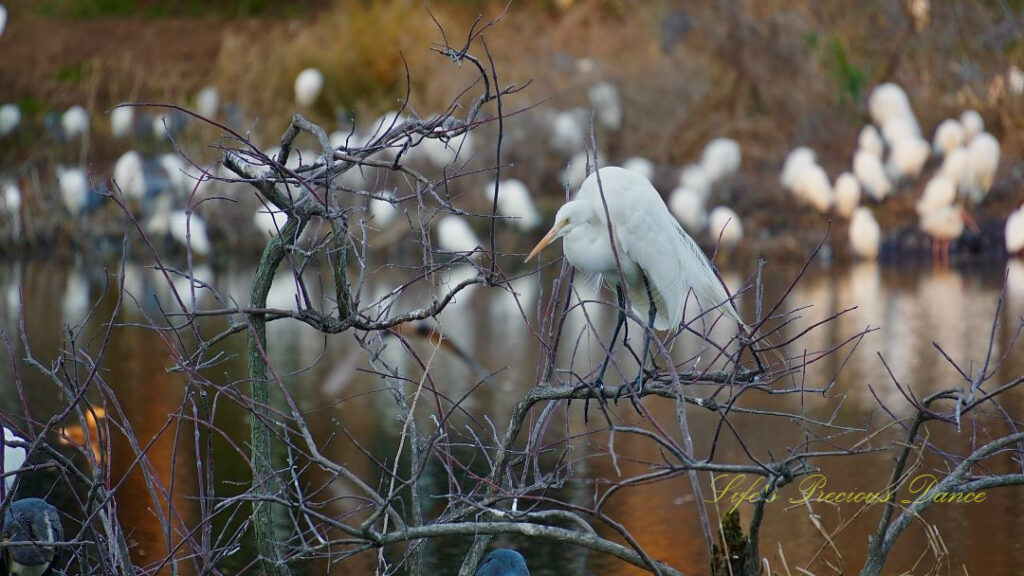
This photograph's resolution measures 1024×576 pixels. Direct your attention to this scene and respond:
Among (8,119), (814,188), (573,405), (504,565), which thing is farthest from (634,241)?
(8,119)

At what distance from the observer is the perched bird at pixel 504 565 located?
3.64 meters

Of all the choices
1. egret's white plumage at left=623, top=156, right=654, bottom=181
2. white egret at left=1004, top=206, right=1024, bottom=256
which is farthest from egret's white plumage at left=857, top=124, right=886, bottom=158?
egret's white plumage at left=623, top=156, right=654, bottom=181

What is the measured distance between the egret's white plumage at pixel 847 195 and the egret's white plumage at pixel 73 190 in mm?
8927

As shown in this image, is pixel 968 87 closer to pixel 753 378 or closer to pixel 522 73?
pixel 522 73

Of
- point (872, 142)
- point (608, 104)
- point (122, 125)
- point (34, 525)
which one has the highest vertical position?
point (122, 125)

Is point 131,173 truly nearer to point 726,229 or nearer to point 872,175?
point 726,229

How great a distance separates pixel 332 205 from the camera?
9.59ft

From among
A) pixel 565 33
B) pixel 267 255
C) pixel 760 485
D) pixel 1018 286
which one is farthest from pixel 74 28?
pixel 267 255

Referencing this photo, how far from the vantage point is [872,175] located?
16.2m

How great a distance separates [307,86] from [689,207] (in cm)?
577

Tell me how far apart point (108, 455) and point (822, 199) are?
13.4 m

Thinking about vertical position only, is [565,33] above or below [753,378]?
above

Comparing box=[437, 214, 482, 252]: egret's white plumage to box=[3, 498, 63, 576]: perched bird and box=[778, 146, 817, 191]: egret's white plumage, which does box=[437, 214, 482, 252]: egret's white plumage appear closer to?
box=[778, 146, 817, 191]: egret's white plumage

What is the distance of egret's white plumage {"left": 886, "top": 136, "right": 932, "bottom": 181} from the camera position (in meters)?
16.2
